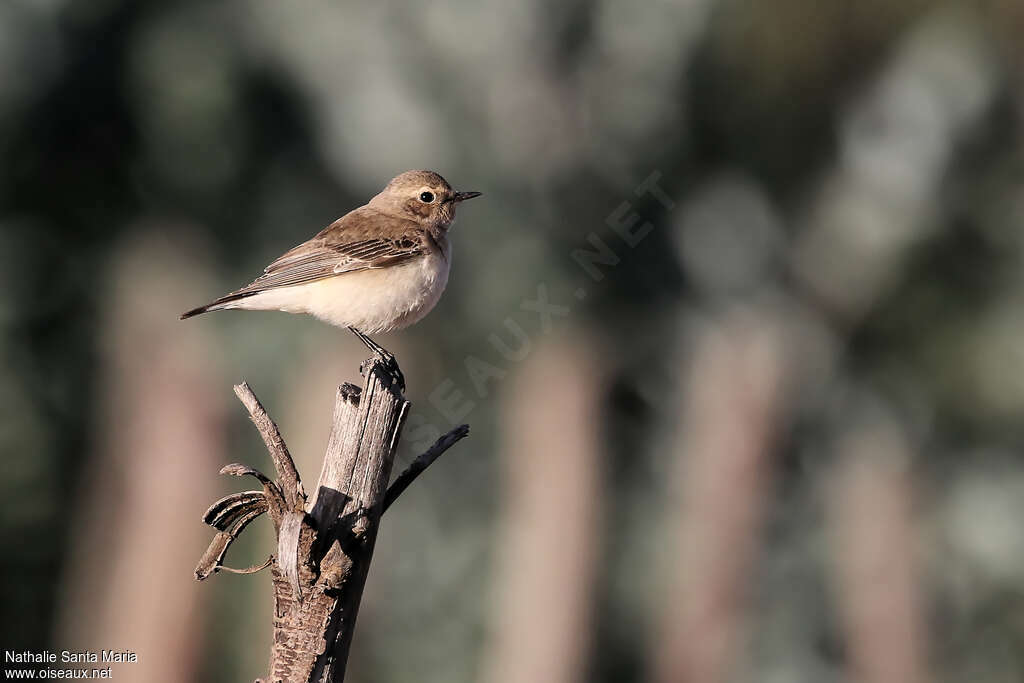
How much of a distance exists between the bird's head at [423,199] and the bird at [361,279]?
0.26 m

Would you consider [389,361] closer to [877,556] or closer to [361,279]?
[361,279]

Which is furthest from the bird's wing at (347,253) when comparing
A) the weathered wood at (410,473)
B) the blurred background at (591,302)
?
the blurred background at (591,302)

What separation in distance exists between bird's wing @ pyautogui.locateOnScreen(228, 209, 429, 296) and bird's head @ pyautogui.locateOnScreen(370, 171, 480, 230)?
301mm

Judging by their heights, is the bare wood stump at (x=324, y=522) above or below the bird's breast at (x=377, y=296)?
below

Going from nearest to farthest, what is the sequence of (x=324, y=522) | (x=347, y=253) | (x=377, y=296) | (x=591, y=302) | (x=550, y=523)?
1. (x=324, y=522)
2. (x=377, y=296)
3. (x=347, y=253)
4. (x=550, y=523)
5. (x=591, y=302)

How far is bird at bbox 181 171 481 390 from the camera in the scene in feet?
24.2

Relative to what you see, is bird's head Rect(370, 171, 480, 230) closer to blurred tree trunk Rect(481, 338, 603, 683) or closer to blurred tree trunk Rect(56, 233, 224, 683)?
blurred tree trunk Rect(481, 338, 603, 683)

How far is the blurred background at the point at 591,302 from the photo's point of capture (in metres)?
15.7

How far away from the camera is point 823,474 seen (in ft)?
53.2

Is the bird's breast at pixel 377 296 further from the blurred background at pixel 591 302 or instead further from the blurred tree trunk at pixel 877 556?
the blurred tree trunk at pixel 877 556

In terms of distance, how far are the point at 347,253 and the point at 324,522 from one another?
3064mm

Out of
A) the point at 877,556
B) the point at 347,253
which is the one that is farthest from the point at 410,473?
the point at 877,556

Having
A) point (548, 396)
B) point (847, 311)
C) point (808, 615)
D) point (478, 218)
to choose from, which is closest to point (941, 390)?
point (847, 311)

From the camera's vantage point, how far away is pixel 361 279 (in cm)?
745
